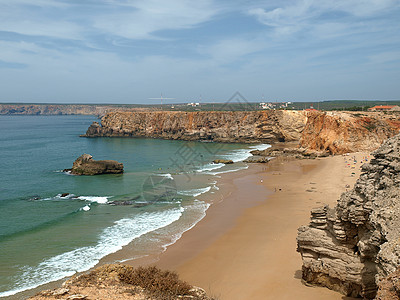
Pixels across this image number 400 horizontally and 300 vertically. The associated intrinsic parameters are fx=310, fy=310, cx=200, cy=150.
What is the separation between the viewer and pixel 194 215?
22.7 meters

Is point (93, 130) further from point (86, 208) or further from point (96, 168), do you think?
point (86, 208)

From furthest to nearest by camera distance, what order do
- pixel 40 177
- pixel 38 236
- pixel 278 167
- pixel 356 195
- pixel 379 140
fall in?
pixel 379 140
pixel 278 167
pixel 40 177
pixel 38 236
pixel 356 195

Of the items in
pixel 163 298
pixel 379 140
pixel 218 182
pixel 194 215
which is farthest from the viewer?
pixel 379 140

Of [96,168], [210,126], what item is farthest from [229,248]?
→ [210,126]

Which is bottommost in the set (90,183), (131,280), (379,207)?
(90,183)

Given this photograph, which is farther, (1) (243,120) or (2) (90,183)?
(1) (243,120)

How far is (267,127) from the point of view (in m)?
76.2

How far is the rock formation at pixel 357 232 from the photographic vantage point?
8.49m

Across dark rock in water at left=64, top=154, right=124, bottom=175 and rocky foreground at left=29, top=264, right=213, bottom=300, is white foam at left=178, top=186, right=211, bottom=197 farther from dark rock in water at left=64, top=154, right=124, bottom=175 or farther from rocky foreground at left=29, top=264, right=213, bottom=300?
rocky foreground at left=29, top=264, right=213, bottom=300

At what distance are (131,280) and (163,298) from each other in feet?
4.79

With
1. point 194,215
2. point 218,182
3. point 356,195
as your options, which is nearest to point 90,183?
point 218,182

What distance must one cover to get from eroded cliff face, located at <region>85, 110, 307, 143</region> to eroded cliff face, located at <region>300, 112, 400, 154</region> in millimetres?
22241

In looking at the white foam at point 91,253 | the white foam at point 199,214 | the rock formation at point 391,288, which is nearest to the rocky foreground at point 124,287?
the rock formation at point 391,288

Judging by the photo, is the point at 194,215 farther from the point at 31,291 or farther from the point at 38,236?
the point at 31,291
